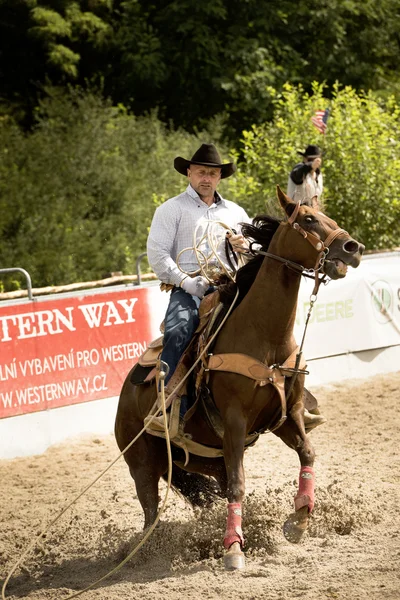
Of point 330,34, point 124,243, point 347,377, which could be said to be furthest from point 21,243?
point 330,34

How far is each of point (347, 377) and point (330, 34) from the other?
1619 cm

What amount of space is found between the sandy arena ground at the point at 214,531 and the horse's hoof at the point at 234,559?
0.05m

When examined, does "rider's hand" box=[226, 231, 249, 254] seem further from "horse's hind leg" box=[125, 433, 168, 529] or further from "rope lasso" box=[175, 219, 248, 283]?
"horse's hind leg" box=[125, 433, 168, 529]

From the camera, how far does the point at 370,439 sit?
9.21 meters

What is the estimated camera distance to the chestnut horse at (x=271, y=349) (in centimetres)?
564

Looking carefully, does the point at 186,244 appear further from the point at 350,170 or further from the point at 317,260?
the point at 350,170

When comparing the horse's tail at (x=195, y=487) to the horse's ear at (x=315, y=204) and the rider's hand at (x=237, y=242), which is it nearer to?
the rider's hand at (x=237, y=242)

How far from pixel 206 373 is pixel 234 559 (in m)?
1.16

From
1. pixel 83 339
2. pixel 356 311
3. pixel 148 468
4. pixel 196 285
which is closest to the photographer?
pixel 196 285

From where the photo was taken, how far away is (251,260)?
6.18m

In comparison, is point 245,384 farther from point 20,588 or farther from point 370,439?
point 370,439

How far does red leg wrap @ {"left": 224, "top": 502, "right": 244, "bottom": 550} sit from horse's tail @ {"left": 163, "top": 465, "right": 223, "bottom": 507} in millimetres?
1098

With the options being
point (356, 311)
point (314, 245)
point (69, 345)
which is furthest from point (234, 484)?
point (356, 311)

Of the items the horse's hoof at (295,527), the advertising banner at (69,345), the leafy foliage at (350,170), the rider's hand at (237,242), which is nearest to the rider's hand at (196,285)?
the rider's hand at (237,242)
